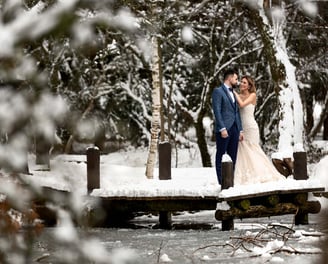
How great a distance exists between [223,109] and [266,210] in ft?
5.91

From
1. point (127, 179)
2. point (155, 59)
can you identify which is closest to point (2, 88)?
point (127, 179)

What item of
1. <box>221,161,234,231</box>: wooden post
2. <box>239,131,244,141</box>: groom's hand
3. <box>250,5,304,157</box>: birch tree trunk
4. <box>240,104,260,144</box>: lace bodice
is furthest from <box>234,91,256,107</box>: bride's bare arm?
<box>250,5,304,157</box>: birch tree trunk

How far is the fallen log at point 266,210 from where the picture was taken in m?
10.6

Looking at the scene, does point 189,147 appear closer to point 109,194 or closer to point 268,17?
point 268,17

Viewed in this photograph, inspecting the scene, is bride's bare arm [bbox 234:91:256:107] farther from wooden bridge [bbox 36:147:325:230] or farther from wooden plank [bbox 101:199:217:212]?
wooden plank [bbox 101:199:217:212]

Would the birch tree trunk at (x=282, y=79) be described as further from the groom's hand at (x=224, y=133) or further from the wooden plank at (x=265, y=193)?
the wooden plank at (x=265, y=193)

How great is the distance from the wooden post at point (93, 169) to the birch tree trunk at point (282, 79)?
493 centimetres

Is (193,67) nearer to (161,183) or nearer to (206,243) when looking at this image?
(161,183)

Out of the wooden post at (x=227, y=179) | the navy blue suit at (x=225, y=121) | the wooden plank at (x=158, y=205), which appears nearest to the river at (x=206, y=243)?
the wooden post at (x=227, y=179)

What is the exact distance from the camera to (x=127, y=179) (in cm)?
1398

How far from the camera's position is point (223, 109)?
1197cm

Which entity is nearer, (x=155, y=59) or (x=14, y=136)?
(x=14, y=136)

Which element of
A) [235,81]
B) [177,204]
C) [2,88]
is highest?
[235,81]

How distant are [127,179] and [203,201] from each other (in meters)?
3.12
